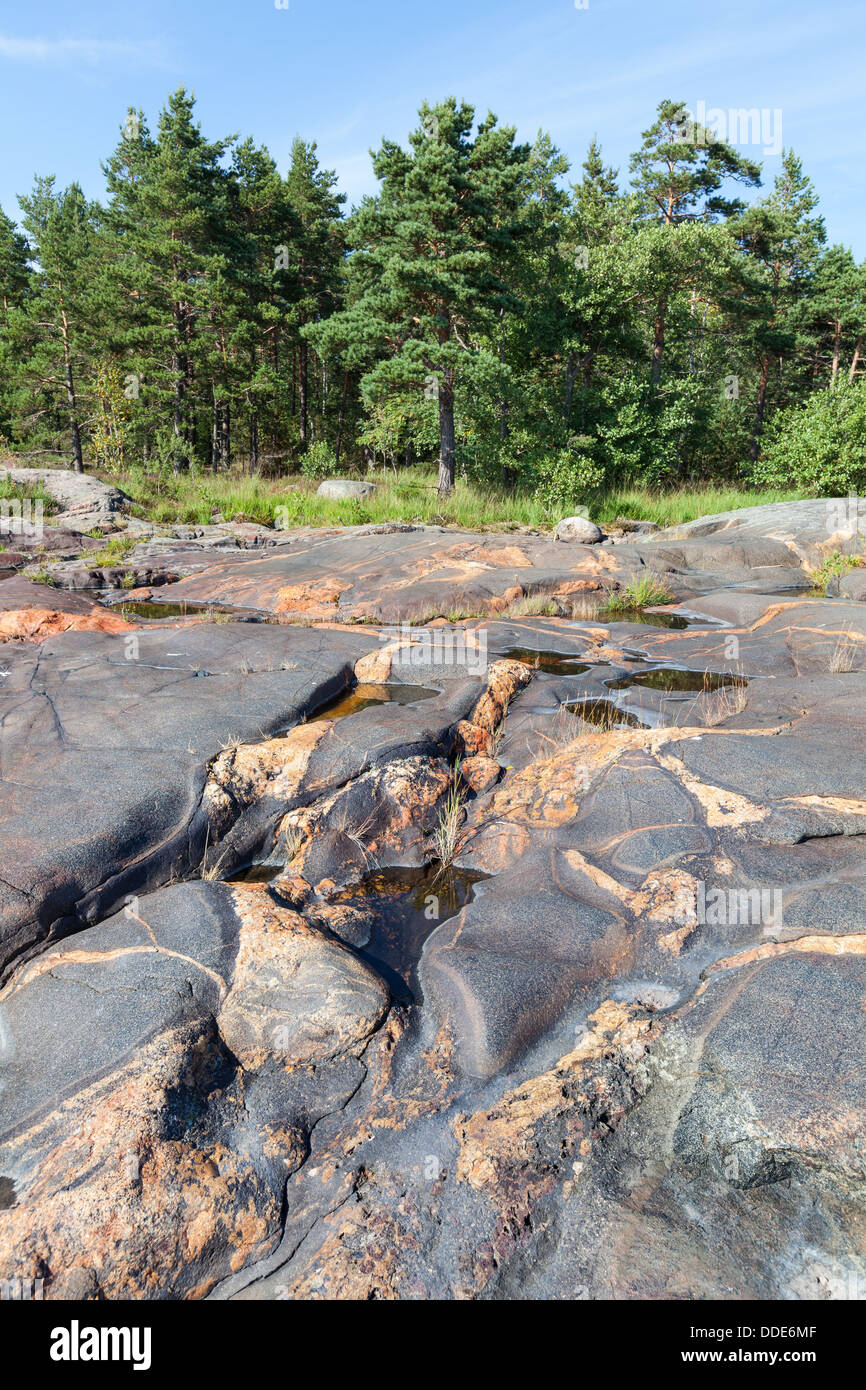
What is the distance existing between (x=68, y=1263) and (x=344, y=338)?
19955mm

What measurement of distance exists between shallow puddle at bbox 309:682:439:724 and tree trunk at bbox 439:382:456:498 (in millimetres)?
13746

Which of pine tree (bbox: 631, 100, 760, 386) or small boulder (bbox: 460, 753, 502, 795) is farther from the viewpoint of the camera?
pine tree (bbox: 631, 100, 760, 386)

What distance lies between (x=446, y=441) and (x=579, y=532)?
19.4 ft

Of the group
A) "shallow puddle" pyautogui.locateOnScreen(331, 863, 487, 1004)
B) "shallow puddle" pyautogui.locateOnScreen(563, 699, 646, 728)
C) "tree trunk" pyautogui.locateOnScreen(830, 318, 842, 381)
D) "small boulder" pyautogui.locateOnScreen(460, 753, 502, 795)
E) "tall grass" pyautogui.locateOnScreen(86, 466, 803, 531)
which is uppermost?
"tree trunk" pyautogui.locateOnScreen(830, 318, 842, 381)

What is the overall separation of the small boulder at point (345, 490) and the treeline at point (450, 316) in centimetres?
203

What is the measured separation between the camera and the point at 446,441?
19.9 m

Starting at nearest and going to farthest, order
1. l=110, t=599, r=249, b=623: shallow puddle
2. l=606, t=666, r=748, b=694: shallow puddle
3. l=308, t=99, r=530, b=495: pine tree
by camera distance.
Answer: l=606, t=666, r=748, b=694: shallow puddle → l=110, t=599, r=249, b=623: shallow puddle → l=308, t=99, r=530, b=495: pine tree

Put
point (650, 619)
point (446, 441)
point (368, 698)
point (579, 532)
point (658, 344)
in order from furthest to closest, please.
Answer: point (658, 344) → point (446, 441) → point (579, 532) → point (650, 619) → point (368, 698)

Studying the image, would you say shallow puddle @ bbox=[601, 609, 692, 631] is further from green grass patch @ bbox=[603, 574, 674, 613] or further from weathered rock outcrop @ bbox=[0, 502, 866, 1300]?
weathered rock outcrop @ bbox=[0, 502, 866, 1300]

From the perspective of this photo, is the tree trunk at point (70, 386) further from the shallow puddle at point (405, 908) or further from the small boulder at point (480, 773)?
the shallow puddle at point (405, 908)

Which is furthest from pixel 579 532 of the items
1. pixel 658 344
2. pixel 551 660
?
pixel 658 344

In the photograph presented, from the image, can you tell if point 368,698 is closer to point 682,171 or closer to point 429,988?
point 429,988

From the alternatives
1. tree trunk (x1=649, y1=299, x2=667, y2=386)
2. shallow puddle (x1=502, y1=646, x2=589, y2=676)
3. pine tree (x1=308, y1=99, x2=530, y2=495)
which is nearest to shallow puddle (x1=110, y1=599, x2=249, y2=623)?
shallow puddle (x1=502, y1=646, x2=589, y2=676)

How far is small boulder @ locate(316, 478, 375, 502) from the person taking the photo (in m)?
20.7
